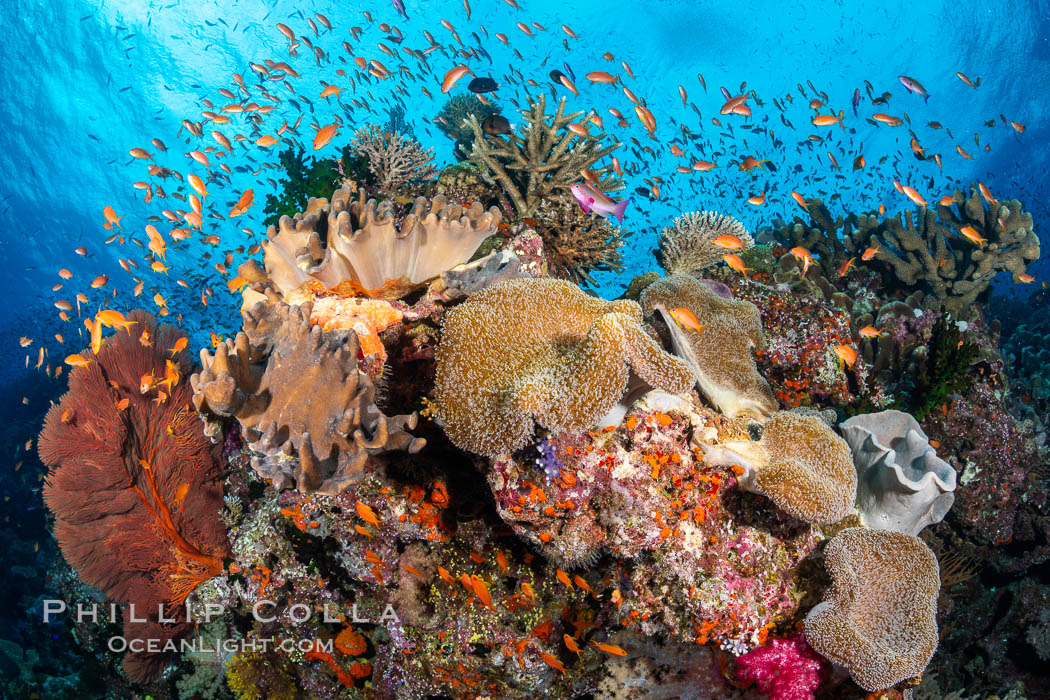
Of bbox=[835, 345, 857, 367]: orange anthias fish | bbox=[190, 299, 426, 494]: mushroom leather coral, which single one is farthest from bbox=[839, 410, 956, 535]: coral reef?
bbox=[190, 299, 426, 494]: mushroom leather coral

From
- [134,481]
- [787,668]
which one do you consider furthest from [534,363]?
[134,481]

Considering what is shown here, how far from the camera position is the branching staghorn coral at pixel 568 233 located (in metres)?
5.16

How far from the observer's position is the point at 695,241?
6.43 metres

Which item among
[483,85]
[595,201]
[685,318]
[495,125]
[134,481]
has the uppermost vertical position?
[483,85]

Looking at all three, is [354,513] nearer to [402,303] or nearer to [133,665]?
[402,303]

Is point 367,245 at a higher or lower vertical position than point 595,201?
lower

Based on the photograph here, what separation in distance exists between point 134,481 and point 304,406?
4012mm

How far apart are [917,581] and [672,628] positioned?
165cm

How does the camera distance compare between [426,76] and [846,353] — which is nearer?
[846,353]

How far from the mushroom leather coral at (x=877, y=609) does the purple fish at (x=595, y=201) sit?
11.2 ft

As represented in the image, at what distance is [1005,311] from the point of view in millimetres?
16016

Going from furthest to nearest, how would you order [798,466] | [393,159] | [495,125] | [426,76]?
[426,76] < [495,125] < [393,159] < [798,466]

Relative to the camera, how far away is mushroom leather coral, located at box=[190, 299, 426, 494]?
2.52 m

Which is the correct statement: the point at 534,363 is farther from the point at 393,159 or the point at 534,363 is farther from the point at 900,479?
the point at 393,159
